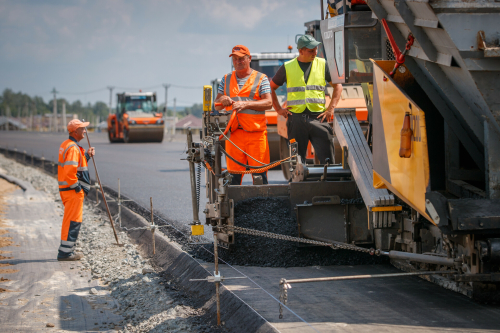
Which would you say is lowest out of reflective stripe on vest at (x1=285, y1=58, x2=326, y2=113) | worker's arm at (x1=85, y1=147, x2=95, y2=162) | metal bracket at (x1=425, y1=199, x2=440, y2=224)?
metal bracket at (x1=425, y1=199, x2=440, y2=224)

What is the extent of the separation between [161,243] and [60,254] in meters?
1.24

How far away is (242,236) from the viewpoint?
18.9 ft

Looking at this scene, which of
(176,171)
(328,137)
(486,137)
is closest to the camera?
(486,137)

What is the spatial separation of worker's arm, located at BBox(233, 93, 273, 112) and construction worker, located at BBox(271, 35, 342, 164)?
412mm

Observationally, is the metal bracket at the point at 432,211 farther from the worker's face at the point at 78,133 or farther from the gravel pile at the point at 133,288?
the worker's face at the point at 78,133

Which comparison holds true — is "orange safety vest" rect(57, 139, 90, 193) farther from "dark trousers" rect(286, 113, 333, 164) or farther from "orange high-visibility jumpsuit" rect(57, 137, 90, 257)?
"dark trousers" rect(286, 113, 333, 164)

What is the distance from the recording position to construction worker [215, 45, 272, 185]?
613cm

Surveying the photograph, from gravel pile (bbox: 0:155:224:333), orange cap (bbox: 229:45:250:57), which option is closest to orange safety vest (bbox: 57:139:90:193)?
gravel pile (bbox: 0:155:224:333)

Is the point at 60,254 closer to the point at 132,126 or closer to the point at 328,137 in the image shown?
the point at 328,137

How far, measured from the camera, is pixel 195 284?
A: 541cm

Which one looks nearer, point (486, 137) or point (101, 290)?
point (486, 137)

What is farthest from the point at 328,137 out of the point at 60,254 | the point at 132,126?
the point at 132,126

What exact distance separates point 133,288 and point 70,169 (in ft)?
6.80

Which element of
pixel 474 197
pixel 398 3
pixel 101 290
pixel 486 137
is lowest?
pixel 101 290
